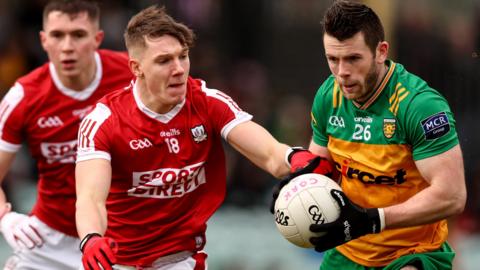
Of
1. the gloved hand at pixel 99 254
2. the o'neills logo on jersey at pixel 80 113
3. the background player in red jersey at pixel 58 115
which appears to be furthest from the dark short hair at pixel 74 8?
the gloved hand at pixel 99 254

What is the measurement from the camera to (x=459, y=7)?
585 inches

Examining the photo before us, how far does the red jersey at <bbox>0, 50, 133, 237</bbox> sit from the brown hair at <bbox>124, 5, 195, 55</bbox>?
58.9 inches

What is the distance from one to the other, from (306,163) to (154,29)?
1400mm

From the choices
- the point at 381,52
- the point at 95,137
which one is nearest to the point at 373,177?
the point at 381,52

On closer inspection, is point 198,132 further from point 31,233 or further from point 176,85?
point 31,233

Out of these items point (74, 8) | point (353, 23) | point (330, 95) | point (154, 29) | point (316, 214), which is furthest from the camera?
point (74, 8)

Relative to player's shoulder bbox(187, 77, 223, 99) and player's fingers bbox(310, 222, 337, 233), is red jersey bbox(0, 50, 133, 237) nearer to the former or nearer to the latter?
player's shoulder bbox(187, 77, 223, 99)

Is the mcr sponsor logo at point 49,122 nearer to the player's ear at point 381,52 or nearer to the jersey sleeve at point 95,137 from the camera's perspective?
the jersey sleeve at point 95,137

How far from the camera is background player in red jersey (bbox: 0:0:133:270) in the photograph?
8891 mm

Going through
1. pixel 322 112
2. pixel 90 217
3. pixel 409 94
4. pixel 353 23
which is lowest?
pixel 90 217

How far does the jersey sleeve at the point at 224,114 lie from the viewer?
755cm

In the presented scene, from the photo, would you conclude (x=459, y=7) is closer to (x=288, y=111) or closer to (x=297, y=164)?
(x=288, y=111)

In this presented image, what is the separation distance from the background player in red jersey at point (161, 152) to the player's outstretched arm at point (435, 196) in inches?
24.4

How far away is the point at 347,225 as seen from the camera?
6.68 metres
